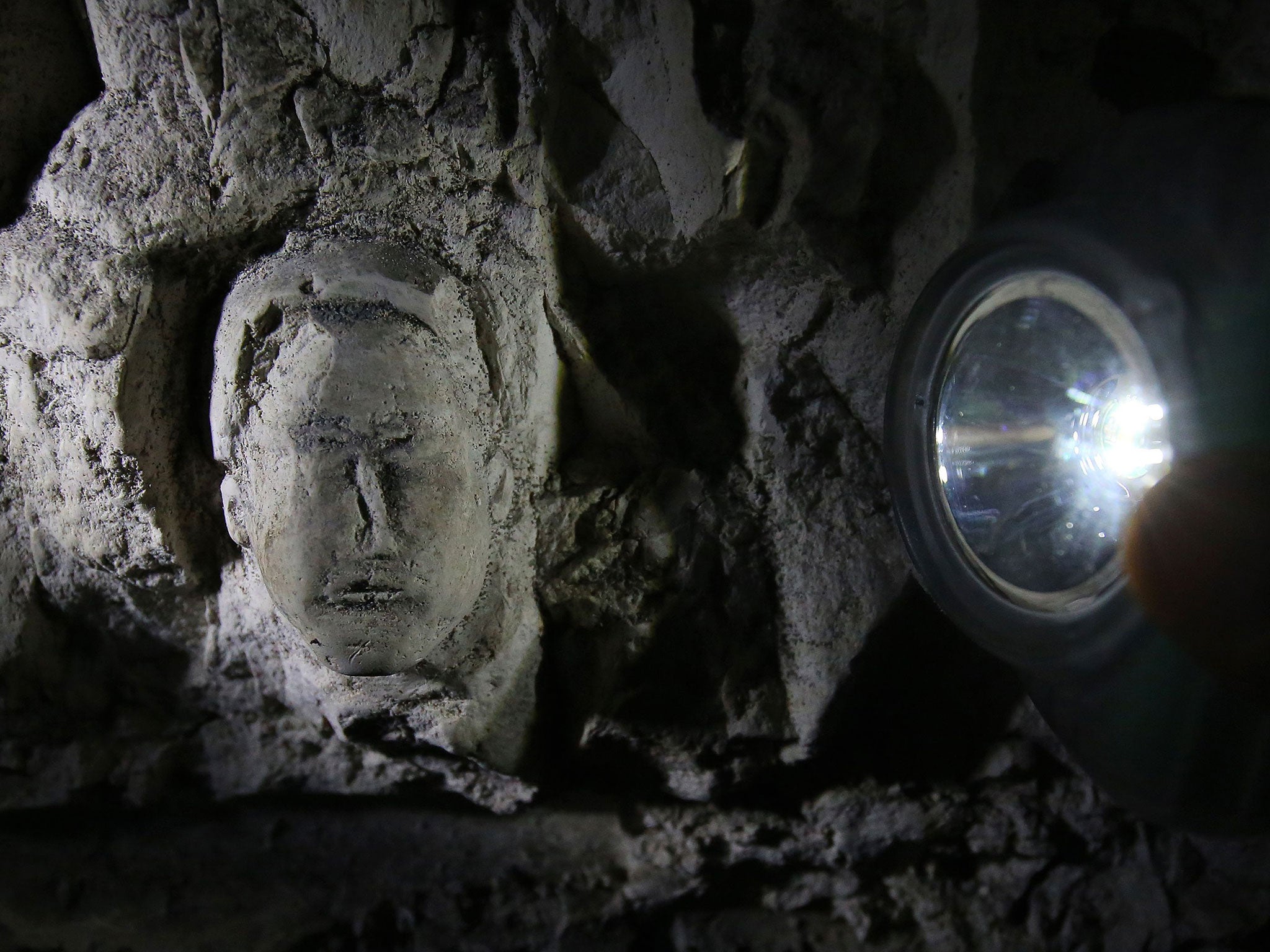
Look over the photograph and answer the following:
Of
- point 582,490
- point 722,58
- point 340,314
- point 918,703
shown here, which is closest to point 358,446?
point 340,314

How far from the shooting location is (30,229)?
1.16 m

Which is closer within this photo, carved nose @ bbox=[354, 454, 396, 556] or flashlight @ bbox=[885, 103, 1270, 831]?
flashlight @ bbox=[885, 103, 1270, 831]

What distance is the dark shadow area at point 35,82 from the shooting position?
1.20 m

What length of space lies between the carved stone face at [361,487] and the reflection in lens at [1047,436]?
0.53 meters

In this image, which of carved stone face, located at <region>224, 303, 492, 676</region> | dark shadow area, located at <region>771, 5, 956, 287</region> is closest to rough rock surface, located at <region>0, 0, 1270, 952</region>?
dark shadow area, located at <region>771, 5, 956, 287</region>

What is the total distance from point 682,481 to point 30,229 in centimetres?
85

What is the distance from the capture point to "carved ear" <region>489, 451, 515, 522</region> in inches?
44.7

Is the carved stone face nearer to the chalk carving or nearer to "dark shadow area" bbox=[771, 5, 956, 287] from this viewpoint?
the chalk carving

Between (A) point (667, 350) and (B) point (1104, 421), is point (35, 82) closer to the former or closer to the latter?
(A) point (667, 350)

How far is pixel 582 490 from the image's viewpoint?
117cm

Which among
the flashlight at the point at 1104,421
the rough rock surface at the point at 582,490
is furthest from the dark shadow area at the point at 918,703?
the flashlight at the point at 1104,421

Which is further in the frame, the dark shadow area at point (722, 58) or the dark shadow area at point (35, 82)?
the dark shadow area at point (35, 82)

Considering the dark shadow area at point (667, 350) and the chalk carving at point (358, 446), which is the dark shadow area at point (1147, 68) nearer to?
the dark shadow area at point (667, 350)

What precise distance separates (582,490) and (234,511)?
0.41 m
